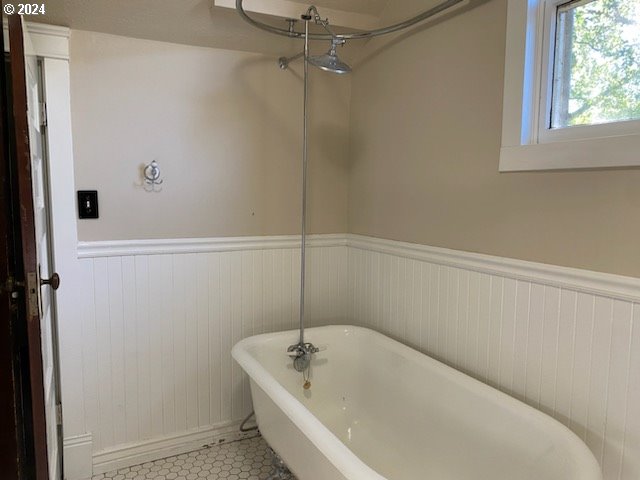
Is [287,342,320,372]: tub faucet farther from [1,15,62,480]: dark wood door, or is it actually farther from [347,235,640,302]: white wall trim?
[1,15,62,480]: dark wood door

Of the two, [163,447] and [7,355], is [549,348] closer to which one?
[7,355]

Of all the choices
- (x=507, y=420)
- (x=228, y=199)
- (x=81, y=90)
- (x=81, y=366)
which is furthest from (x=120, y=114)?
(x=507, y=420)

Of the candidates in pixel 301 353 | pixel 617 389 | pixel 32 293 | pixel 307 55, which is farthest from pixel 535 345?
pixel 32 293

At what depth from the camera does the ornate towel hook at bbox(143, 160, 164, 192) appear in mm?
2084

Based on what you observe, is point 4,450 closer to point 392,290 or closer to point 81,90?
point 81,90

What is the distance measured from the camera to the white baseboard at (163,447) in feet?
6.91

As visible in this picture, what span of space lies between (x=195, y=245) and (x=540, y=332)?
4.93 ft

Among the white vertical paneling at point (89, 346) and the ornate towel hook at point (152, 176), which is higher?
the ornate towel hook at point (152, 176)

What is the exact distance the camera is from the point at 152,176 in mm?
2092

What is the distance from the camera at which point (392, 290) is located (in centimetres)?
222

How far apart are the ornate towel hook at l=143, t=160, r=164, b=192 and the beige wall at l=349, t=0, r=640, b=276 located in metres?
1.01

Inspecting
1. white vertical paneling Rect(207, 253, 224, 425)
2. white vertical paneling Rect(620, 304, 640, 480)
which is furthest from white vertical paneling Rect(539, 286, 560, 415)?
white vertical paneling Rect(207, 253, 224, 425)

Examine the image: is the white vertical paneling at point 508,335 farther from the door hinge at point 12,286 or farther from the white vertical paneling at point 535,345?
the door hinge at point 12,286

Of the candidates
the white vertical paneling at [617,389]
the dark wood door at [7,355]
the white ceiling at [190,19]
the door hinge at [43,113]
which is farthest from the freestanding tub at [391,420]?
the white ceiling at [190,19]
